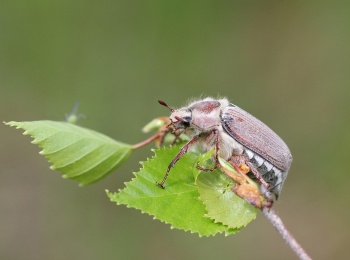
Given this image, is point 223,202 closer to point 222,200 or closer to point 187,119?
point 222,200

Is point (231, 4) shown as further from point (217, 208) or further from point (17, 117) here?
point (217, 208)

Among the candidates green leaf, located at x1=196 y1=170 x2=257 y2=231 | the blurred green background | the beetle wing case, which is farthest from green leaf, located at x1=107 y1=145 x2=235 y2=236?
the blurred green background

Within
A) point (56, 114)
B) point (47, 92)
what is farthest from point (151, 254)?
point (47, 92)

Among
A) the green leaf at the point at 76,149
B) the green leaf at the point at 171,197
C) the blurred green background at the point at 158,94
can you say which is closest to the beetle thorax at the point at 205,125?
the green leaf at the point at 171,197

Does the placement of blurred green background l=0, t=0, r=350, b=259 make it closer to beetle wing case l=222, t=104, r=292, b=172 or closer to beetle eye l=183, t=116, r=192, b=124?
beetle wing case l=222, t=104, r=292, b=172

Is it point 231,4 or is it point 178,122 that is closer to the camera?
point 178,122

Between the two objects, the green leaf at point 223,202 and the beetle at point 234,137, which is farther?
the beetle at point 234,137

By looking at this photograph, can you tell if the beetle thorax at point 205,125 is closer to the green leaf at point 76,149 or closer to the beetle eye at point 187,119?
the beetle eye at point 187,119

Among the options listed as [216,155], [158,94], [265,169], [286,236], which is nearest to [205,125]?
[216,155]
